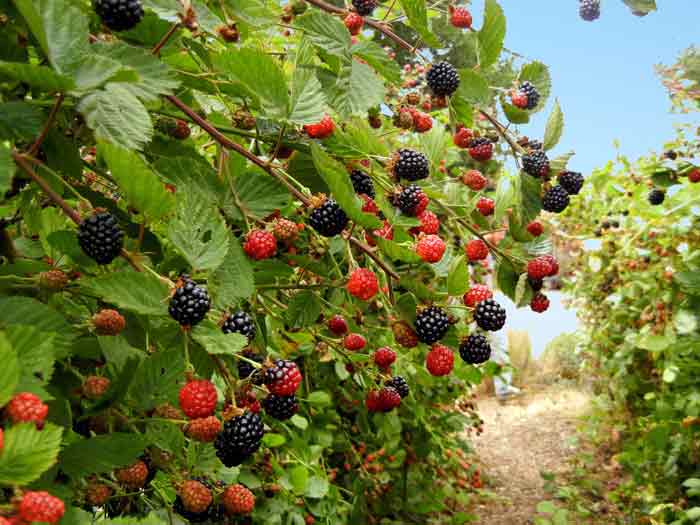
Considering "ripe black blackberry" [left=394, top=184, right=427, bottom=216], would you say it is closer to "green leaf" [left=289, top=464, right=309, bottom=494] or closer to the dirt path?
"green leaf" [left=289, top=464, right=309, bottom=494]

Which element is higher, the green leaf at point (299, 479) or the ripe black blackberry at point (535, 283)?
the ripe black blackberry at point (535, 283)

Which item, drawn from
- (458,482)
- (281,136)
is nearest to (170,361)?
(281,136)

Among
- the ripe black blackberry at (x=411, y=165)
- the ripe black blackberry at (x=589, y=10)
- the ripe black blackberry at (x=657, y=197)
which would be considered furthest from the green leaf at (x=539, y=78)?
the ripe black blackberry at (x=657, y=197)

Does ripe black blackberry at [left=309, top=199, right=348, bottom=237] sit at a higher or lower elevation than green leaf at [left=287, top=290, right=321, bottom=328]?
A: higher

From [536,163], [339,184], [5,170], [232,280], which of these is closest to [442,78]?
[536,163]

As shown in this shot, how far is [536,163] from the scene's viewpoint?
4.52ft

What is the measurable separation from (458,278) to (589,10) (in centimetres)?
154

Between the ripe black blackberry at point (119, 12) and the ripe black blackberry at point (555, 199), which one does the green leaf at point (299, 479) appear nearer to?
the ripe black blackberry at point (555, 199)

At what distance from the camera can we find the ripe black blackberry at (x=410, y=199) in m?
1.12

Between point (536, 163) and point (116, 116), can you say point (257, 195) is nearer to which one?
point (116, 116)

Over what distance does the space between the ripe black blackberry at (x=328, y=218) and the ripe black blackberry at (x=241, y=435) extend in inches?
11.6

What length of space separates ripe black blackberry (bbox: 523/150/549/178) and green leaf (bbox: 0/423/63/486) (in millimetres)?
1061

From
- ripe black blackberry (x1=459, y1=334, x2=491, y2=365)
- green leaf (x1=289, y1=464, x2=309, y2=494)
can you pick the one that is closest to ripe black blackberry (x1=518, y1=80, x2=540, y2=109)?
ripe black blackberry (x1=459, y1=334, x2=491, y2=365)

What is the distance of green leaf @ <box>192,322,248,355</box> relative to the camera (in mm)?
823
